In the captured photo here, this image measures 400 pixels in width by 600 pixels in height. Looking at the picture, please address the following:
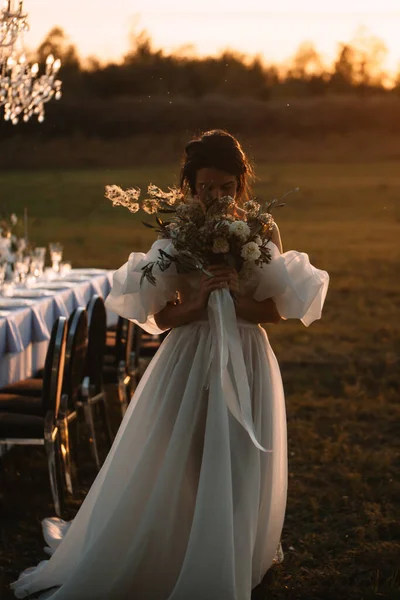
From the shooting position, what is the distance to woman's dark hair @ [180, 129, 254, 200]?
3363 millimetres

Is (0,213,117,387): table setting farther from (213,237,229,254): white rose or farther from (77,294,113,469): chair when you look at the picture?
(213,237,229,254): white rose

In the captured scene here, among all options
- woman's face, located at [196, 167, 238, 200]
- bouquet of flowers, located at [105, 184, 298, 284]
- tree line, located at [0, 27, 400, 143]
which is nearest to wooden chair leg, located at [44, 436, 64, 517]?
bouquet of flowers, located at [105, 184, 298, 284]

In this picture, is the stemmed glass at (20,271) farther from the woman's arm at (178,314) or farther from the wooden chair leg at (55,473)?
the woman's arm at (178,314)

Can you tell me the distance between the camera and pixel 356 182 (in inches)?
993

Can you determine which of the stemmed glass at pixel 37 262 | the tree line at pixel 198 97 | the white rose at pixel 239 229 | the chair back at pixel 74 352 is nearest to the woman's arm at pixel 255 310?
the white rose at pixel 239 229

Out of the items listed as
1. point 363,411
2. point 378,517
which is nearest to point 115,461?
point 378,517

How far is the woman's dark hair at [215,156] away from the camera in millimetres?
3363

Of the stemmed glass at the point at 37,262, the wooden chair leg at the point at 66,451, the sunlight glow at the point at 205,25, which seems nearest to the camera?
the wooden chair leg at the point at 66,451

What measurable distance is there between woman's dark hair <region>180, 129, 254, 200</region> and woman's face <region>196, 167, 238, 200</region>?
14 mm

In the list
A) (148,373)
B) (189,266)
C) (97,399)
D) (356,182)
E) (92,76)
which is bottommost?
(97,399)

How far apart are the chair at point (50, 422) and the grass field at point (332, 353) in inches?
9.4

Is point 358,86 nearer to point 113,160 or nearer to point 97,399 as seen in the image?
point 113,160

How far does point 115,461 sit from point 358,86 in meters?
22.1

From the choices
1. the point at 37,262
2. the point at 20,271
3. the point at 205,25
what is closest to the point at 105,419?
the point at 20,271
